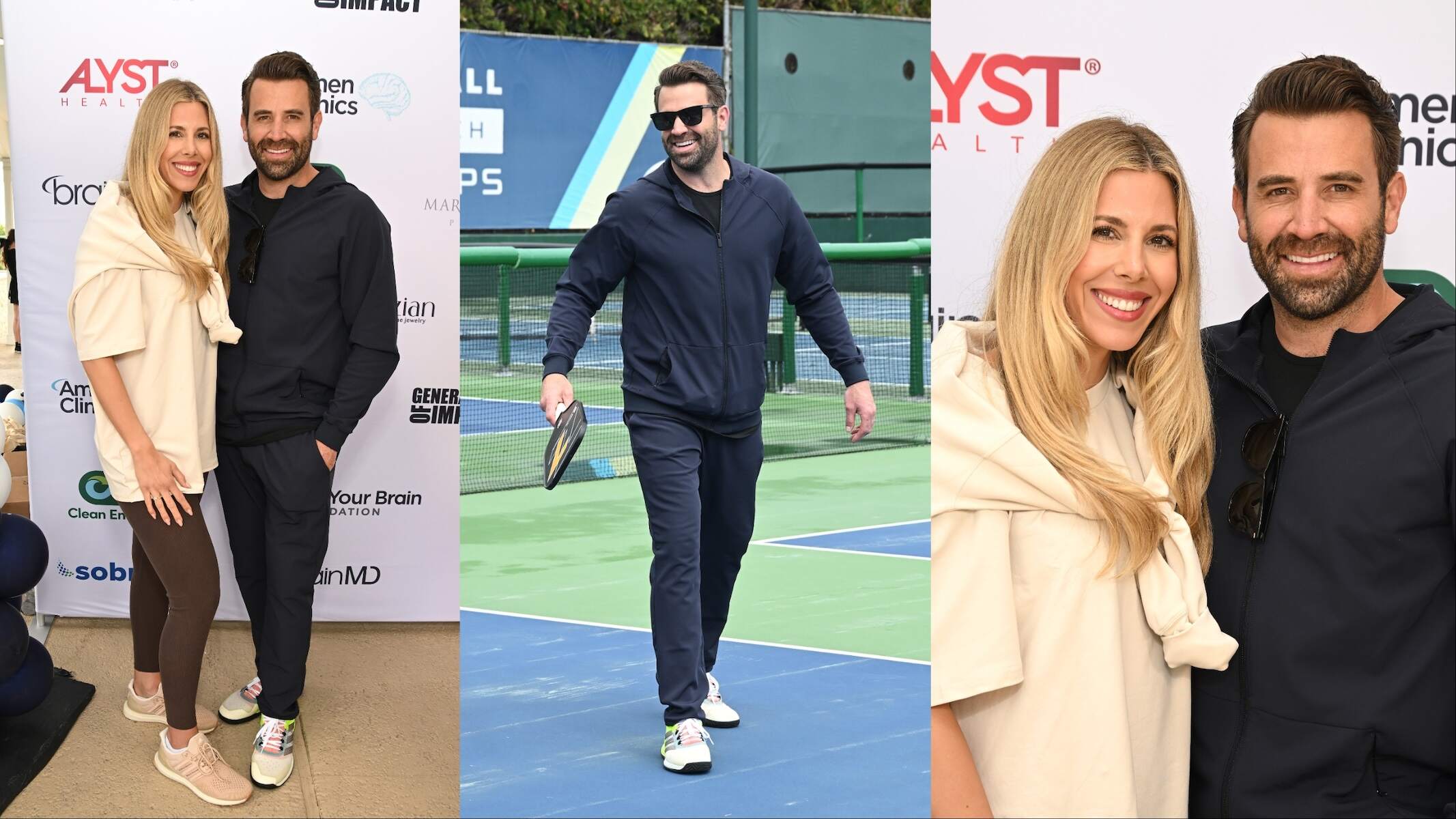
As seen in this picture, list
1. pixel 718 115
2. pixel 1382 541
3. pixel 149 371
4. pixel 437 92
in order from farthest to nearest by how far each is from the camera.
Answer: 1. pixel 437 92
2. pixel 149 371
3. pixel 718 115
4. pixel 1382 541

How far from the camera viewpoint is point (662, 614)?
3.42m

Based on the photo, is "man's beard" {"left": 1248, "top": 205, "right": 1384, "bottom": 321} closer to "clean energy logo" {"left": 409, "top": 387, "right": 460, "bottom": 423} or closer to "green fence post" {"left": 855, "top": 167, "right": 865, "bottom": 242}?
"clean energy logo" {"left": 409, "top": 387, "right": 460, "bottom": 423}

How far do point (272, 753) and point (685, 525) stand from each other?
54.1 inches

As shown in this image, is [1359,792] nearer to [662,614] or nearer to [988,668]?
[988,668]

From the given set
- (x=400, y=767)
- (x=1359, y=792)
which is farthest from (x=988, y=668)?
(x=400, y=767)

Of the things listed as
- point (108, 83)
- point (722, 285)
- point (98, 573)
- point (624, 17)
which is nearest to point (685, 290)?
point (722, 285)

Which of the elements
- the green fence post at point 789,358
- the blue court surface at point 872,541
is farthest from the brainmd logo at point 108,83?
the green fence post at point 789,358

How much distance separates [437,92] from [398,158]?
0.87ft

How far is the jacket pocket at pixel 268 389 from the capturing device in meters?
3.85

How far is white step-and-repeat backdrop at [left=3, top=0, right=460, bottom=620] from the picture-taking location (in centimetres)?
472

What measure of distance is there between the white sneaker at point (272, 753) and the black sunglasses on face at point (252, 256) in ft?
4.00

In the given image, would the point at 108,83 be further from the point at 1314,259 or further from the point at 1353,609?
the point at 1353,609

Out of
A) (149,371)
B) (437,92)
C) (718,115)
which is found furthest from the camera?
(437,92)

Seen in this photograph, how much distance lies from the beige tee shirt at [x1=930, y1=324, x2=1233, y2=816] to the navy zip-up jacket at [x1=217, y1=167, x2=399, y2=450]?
2366 mm
